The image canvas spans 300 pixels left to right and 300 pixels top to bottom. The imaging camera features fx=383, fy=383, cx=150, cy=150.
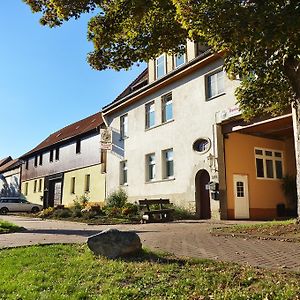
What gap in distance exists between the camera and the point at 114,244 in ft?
22.5

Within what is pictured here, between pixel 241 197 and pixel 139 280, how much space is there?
15512 mm

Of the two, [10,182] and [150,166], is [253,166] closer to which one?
[150,166]

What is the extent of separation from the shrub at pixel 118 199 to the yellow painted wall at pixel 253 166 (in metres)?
8.10

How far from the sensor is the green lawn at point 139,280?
454 cm

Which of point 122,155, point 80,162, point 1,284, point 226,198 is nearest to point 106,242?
point 1,284

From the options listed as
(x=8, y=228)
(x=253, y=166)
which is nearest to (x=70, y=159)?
(x=253, y=166)

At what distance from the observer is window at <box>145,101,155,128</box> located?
24767 mm

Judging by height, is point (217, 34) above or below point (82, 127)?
below

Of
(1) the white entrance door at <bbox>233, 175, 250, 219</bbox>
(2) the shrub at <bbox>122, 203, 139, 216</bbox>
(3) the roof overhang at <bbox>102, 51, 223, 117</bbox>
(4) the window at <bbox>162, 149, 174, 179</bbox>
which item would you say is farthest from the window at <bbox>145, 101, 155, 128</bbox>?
(1) the white entrance door at <bbox>233, 175, 250, 219</bbox>

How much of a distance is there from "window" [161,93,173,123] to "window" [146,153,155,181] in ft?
8.25

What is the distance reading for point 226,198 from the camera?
61.9 feet

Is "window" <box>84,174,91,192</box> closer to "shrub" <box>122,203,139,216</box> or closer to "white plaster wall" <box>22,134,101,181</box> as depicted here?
"white plaster wall" <box>22,134,101,181</box>

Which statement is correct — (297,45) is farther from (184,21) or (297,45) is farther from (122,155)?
(122,155)

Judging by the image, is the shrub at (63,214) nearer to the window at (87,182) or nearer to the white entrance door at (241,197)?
the window at (87,182)
